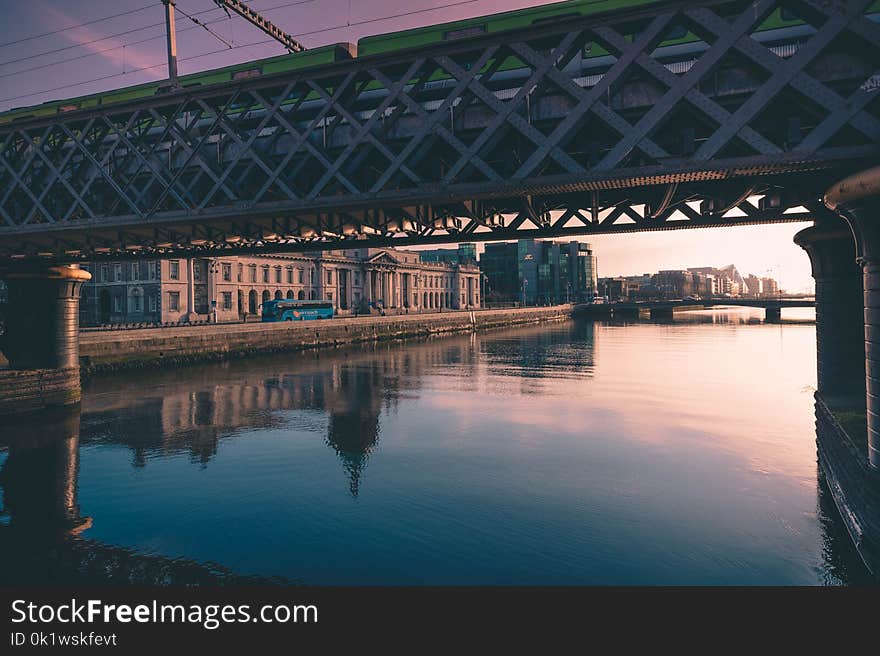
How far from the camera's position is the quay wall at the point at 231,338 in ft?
143

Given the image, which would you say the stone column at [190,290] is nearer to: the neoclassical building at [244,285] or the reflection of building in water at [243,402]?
the neoclassical building at [244,285]

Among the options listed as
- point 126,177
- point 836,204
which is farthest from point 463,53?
point 126,177

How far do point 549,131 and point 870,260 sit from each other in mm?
9339

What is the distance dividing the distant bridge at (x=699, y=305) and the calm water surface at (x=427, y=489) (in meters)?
79.2

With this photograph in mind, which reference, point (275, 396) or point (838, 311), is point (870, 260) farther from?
point (275, 396)

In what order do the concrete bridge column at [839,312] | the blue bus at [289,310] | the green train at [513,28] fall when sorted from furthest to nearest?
1. the blue bus at [289,310]
2. the concrete bridge column at [839,312]
3. the green train at [513,28]

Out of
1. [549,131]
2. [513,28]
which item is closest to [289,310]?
[549,131]

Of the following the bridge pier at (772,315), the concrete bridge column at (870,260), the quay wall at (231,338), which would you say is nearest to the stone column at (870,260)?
the concrete bridge column at (870,260)

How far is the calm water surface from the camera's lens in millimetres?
12086

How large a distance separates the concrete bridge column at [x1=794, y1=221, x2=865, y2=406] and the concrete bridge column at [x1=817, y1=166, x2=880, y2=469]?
8736mm

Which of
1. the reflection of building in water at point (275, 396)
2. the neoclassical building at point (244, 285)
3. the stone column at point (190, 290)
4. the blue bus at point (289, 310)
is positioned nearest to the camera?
the reflection of building in water at point (275, 396)

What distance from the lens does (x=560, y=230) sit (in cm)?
1934

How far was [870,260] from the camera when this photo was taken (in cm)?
1071

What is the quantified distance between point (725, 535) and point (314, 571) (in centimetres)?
1002
